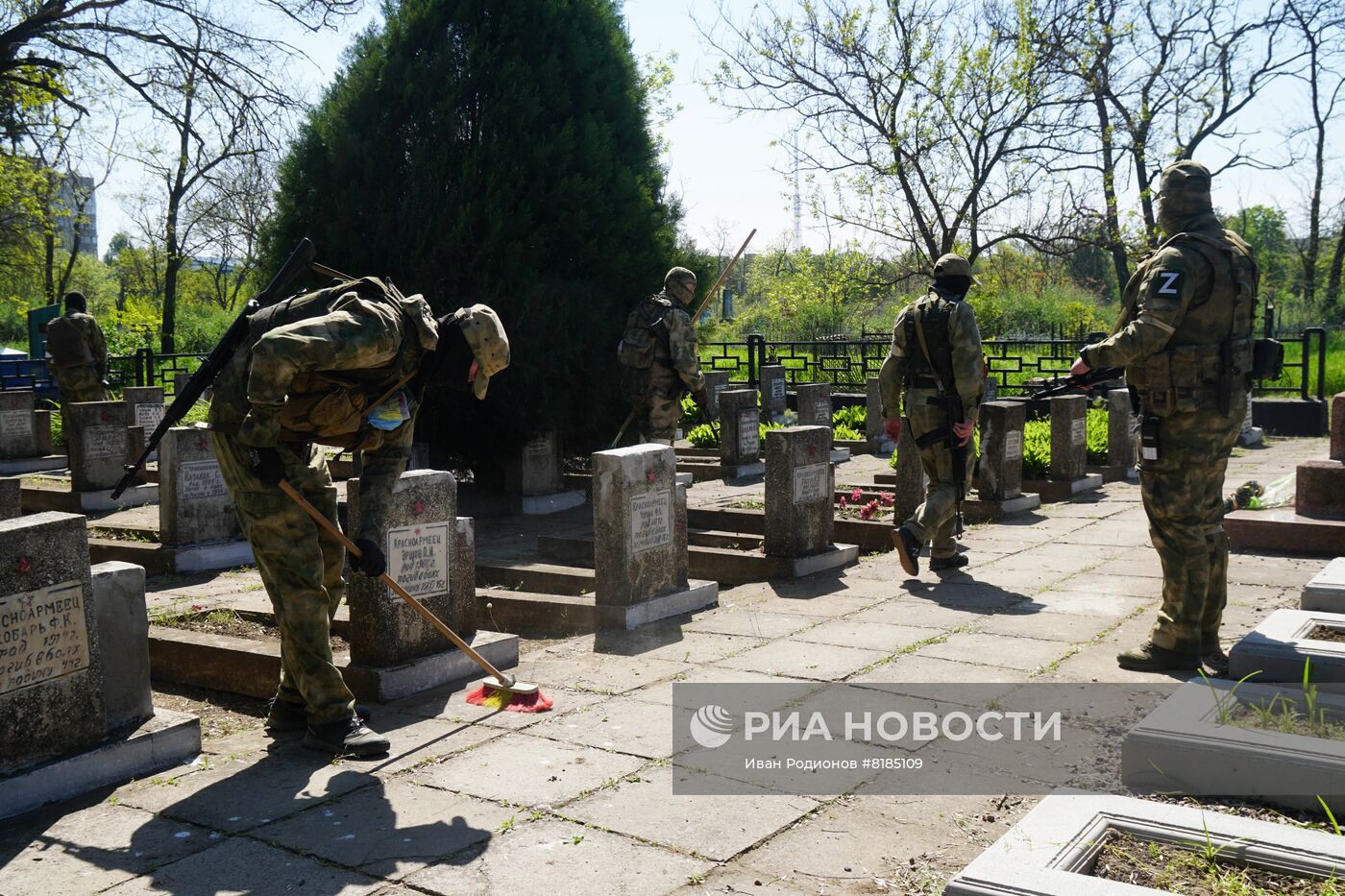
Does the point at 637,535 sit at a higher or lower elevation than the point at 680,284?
lower

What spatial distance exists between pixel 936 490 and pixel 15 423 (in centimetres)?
1415

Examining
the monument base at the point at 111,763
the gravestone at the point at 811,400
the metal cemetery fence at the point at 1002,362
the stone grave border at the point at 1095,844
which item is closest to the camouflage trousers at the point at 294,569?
the monument base at the point at 111,763

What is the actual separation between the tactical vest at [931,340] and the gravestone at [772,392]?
10667mm

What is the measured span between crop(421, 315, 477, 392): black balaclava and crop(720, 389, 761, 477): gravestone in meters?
9.33

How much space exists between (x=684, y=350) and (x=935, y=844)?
742 cm

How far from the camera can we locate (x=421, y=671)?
580 cm

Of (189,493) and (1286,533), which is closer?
(1286,533)

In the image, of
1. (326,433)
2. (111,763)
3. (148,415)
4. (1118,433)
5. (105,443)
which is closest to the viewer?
(111,763)

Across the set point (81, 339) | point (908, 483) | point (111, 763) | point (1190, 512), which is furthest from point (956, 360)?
point (81, 339)

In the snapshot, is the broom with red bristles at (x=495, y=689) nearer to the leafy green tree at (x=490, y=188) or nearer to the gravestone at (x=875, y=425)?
the leafy green tree at (x=490, y=188)

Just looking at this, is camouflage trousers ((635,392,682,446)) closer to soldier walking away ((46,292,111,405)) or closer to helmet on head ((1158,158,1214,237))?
helmet on head ((1158,158,1214,237))

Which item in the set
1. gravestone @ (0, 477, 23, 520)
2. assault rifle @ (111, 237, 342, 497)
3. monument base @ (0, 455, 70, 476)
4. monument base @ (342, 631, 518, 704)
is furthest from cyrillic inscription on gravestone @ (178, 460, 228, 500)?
monument base @ (0, 455, 70, 476)

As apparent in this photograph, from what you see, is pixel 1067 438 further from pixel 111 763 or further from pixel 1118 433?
pixel 111 763

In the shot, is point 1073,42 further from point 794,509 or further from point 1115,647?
point 1115,647
